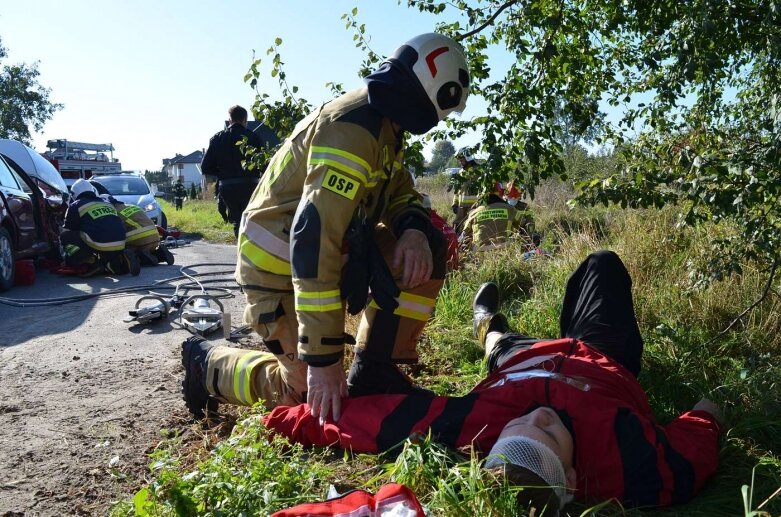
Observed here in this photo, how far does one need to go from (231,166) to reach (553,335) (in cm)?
412

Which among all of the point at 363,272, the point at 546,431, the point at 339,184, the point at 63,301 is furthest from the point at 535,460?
the point at 63,301

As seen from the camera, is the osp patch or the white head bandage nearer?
the white head bandage

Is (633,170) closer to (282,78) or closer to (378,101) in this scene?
(378,101)

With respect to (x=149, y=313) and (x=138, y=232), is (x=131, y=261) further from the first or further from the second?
(x=149, y=313)

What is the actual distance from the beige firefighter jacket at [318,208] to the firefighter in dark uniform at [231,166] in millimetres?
4004

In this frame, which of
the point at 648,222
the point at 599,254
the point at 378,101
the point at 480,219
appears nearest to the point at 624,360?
the point at 599,254

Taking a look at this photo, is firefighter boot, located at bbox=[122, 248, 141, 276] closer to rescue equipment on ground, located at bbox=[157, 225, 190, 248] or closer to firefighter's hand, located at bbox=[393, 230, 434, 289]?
rescue equipment on ground, located at bbox=[157, 225, 190, 248]

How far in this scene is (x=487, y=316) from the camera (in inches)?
152

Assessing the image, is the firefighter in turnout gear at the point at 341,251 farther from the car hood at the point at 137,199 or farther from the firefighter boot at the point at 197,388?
the car hood at the point at 137,199

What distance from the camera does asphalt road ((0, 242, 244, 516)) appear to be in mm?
2562

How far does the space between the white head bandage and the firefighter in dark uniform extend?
5255mm

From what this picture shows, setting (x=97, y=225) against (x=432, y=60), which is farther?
(x=97, y=225)

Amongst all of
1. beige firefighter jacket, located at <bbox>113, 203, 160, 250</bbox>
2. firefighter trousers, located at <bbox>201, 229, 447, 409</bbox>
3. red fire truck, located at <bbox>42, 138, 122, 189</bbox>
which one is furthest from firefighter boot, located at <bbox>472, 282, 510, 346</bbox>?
red fire truck, located at <bbox>42, 138, 122, 189</bbox>

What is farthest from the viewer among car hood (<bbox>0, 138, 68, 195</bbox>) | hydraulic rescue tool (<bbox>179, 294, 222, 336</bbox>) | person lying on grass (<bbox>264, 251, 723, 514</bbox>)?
car hood (<bbox>0, 138, 68, 195</bbox>)
